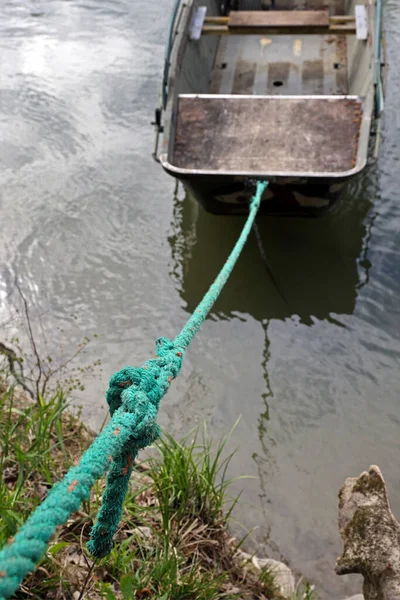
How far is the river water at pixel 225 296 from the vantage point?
11.8 ft

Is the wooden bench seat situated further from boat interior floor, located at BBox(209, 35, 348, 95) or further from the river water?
the river water

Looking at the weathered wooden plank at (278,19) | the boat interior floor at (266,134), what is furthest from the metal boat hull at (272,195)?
the weathered wooden plank at (278,19)

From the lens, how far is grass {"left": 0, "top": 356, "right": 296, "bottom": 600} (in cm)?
201

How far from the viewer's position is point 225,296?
16.0ft

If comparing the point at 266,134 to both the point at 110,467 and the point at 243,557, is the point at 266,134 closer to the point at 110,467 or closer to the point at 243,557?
the point at 243,557

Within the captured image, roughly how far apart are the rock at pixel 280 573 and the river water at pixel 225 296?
0.56 feet

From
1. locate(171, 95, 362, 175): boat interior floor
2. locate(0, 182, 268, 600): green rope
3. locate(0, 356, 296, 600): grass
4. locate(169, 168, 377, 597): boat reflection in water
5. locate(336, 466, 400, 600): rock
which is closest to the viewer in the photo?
locate(0, 182, 268, 600): green rope

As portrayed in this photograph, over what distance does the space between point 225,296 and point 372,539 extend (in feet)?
9.34

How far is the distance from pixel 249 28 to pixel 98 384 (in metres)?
4.62

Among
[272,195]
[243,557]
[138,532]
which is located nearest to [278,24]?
[272,195]

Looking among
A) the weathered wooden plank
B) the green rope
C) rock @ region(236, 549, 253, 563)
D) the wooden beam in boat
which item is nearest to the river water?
rock @ region(236, 549, 253, 563)

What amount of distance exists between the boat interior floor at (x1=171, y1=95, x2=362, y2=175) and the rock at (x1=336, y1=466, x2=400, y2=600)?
110 inches

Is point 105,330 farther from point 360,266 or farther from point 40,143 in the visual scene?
point 40,143

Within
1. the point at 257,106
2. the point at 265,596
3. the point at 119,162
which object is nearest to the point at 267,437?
the point at 265,596
